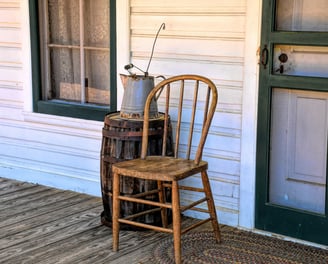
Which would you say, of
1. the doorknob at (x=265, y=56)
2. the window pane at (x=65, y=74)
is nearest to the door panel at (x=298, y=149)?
the doorknob at (x=265, y=56)

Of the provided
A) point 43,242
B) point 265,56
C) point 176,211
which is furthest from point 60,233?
point 265,56

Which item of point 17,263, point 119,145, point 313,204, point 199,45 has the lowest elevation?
point 17,263

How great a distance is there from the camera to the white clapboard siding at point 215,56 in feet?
11.9

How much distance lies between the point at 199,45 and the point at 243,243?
4.02 ft

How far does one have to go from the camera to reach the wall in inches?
142

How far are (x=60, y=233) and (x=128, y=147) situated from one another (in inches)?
26.5

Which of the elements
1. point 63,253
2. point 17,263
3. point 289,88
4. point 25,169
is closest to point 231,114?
point 289,88

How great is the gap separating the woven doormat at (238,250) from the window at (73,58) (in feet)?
4.01

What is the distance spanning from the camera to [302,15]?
336 cm

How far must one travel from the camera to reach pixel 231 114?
3.71 metres

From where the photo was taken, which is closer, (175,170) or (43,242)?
(175,170)

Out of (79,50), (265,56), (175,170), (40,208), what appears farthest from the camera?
(79,50)

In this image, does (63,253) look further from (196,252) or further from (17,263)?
(196,252)

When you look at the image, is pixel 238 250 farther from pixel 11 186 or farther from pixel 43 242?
pixel 11 186
